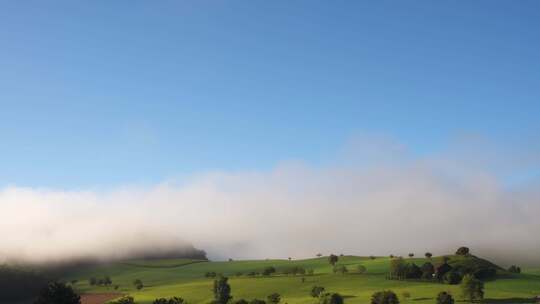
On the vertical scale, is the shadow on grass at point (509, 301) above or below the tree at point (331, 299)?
below

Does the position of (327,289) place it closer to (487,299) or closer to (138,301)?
(487,299)

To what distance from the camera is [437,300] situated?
469ft

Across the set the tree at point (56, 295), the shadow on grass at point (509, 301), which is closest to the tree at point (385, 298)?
the shadow on grass at point (509, 301)

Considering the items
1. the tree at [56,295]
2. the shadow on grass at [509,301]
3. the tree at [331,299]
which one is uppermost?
the tree at [56,295]

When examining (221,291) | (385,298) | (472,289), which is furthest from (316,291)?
(472,289)

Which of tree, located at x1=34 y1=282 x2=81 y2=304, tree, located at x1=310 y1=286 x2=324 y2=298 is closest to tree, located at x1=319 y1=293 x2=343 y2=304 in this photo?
tree, located at x1=310 y1=286 x2=324 y2=298

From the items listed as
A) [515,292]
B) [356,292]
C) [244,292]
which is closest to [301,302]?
[356,292]

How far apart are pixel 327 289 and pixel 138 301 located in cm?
6473

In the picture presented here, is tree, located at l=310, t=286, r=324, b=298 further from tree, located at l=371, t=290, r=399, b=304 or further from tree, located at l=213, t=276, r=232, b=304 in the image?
tree, located at l=371, t=290, r=399, b=304

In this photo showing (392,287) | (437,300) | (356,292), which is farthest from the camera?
(392,287)

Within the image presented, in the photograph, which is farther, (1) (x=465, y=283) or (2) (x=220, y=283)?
(2) (x=220, y=283)

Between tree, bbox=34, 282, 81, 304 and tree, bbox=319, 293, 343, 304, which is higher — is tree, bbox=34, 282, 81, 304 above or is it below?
above

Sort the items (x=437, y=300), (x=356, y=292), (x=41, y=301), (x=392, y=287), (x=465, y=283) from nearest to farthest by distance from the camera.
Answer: (x=41, y=301), (x=437, y=300), (x=465, y=283), (x=356, y=292), (x=392, y=287)

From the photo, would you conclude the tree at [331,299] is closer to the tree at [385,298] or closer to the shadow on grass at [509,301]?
the tree at [385,298]
